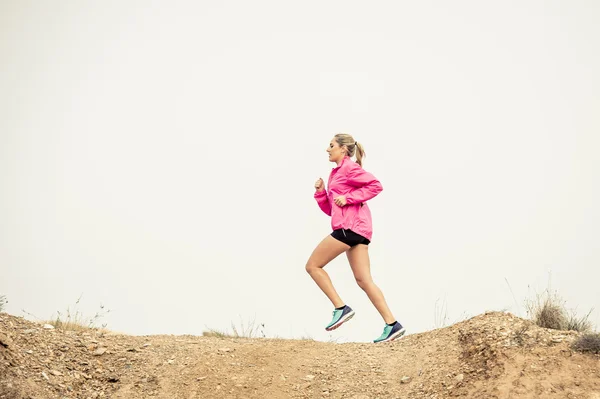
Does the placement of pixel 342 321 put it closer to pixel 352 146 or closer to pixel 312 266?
pixel 312 266

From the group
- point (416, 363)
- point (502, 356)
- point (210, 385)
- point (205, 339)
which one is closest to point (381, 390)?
point (416, 363)

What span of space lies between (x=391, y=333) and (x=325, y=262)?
4.58ft

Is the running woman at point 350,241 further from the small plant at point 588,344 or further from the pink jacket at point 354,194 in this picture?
the small plant at point 588,344

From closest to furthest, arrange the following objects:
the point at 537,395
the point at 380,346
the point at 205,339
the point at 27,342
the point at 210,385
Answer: the point at 537,395
the point at 210,385
the point at 27,342
the point at 380,346
the point at 205,339

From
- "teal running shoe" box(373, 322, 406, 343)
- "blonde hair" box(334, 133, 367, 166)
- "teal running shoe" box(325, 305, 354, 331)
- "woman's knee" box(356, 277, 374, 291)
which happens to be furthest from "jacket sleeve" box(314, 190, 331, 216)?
"teal running shoe" box(373, 322, 406, 343)

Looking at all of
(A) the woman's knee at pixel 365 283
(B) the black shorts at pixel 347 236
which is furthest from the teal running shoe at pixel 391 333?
(B) the black shorts at pixel 347 236

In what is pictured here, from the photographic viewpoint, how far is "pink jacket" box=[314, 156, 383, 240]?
34.4 feet

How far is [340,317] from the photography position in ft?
34.2

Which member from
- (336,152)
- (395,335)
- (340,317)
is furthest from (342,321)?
(336,152)

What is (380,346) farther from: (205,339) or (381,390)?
(205,339)

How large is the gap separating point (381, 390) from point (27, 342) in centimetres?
453

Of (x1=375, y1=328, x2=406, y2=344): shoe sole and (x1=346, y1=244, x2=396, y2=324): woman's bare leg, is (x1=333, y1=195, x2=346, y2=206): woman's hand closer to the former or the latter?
(x1=346, y1=244, x2=396, y2=324): woman's bare leg

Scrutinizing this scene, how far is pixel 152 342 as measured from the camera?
33.5 ft

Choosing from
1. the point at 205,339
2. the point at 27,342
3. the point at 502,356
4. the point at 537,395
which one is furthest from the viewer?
the point at 205,339
